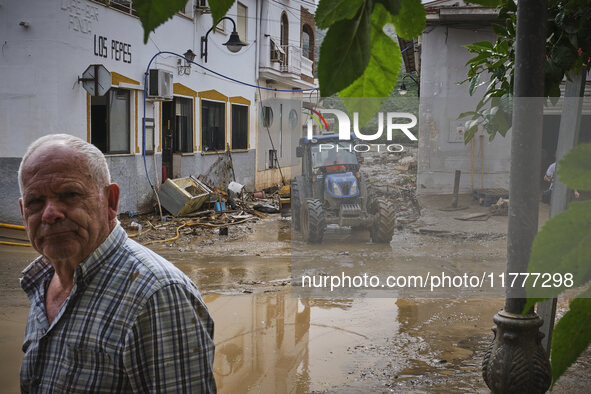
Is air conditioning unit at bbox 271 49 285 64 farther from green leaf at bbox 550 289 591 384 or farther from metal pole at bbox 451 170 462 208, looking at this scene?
green leaf at bbox 550 289 591 384

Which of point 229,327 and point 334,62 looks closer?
point 334,62

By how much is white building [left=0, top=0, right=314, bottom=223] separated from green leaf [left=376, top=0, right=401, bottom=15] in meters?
9.13

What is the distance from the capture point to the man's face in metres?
1.76

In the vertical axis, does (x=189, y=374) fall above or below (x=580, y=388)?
above

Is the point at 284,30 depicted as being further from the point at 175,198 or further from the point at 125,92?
the point at 175,198

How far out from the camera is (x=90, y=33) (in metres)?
11.1

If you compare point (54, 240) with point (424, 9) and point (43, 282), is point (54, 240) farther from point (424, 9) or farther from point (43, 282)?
point (424, 9)

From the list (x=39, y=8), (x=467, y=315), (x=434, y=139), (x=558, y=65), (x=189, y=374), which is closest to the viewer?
(x=558, y=65)

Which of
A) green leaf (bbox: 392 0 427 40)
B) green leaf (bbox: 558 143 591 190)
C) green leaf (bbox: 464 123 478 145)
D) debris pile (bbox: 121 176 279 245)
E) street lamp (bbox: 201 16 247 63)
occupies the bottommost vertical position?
debris pile (bbox: 121 176 279 245)

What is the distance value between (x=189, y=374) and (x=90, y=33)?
10512mm

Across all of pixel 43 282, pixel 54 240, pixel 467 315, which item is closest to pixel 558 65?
pixel 54 240

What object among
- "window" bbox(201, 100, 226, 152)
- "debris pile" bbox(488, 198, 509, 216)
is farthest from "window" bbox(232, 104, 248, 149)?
"debris pile" bbox(488, 198, 509, 216)

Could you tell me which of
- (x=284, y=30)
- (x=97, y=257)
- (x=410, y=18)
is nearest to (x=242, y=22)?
(x=284, y=30)

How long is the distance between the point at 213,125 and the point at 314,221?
6.21m
